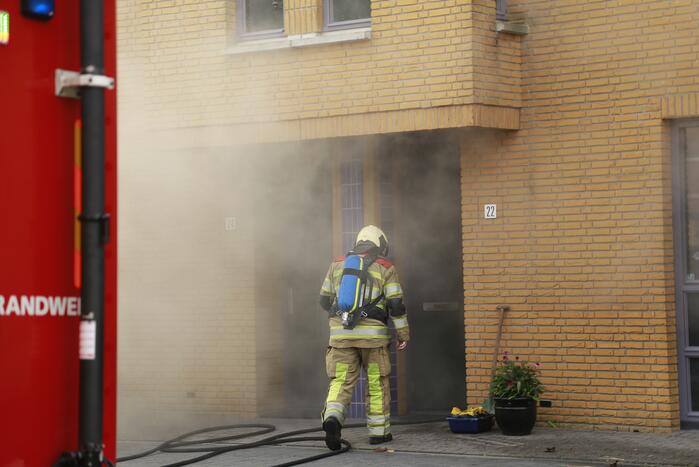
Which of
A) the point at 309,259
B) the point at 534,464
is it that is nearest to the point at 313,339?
the point at 309,259

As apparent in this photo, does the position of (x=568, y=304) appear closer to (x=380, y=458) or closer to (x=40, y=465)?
(x=380, y=458)

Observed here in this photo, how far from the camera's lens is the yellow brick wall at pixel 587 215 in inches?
412

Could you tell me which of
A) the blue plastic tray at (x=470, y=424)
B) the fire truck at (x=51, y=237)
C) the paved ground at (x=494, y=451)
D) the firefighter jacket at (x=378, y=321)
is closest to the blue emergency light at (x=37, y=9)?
the fire truck at (x=51, y=237)

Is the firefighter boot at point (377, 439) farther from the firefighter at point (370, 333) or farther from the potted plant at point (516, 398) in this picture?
the potted plant at point (516, 398)

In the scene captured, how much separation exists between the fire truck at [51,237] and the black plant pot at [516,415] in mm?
7198

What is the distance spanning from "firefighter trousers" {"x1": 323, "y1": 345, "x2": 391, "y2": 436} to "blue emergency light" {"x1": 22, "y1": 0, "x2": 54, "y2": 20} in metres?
6.81

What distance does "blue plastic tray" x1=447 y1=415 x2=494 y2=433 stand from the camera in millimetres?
10602

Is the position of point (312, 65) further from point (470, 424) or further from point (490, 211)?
point (470, 424)

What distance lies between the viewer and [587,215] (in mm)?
10805

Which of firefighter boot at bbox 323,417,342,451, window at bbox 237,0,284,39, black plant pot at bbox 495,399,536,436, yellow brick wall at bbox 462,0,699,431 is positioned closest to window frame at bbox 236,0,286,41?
window at bbox 237,0,284,39

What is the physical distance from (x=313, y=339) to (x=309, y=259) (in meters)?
0.88

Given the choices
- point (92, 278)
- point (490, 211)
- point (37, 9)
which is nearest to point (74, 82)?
point (37, 9)

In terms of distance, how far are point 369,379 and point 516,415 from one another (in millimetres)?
1363

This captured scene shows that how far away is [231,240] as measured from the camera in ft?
41.7
